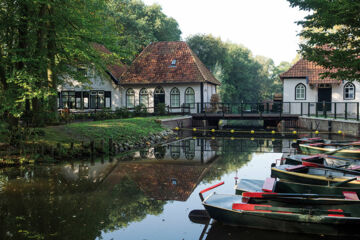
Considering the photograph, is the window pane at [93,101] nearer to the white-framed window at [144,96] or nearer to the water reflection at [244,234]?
the white-framed window at [144,96]

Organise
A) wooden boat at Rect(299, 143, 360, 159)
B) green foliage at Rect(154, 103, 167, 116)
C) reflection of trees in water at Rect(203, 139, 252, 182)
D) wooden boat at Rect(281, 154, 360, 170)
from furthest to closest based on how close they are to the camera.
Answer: green foliage at Rect(154, 103, 167, 116)
wooden boat at Rect(299, 143, 360, 159)
reflection of trees in water at Rect(203, 139, 252, 182)
wooden boat at Rect(281, 154, 360, 170)

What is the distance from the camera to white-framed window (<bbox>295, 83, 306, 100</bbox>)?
30031 millimetres

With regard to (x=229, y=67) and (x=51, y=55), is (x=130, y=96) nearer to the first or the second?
(x=51, y=55)

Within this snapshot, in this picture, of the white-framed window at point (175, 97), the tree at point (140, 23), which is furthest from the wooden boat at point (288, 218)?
the tree at point (140, 23)

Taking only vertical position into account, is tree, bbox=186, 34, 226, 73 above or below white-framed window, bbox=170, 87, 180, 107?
above

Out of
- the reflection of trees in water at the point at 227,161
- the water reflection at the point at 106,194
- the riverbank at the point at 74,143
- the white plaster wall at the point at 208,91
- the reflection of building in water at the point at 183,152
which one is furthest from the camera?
the white plaster wall at the point at 208,91

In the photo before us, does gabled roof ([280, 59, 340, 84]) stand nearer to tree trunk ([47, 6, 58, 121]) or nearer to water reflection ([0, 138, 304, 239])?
water reflection ([0, 138, 304, 239])

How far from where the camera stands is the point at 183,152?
53.2ft

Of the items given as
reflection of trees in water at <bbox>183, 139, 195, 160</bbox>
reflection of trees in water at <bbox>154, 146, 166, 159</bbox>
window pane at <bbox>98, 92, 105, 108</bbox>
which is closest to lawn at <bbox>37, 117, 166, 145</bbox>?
reflection of trees in water at <bbox>154, 146, 166, 159</bbox>

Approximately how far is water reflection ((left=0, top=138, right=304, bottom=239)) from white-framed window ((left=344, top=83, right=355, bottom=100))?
18.1 m

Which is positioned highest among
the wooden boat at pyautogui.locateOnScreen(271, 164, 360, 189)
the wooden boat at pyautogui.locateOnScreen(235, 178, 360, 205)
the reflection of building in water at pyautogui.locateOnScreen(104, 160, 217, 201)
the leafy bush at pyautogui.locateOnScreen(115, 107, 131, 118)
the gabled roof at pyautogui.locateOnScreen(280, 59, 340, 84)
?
the gabled roof at pyautogui.locateOnScreen(280, 59, 340, 84)

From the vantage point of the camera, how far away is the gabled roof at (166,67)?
32.0m

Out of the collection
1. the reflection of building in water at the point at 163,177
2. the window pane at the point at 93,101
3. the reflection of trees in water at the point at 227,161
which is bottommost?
the reflection of building in water at the point at 163,177

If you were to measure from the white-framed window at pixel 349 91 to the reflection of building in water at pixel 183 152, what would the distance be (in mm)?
15815
